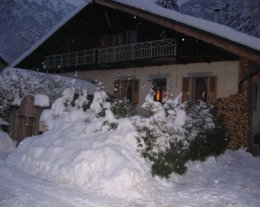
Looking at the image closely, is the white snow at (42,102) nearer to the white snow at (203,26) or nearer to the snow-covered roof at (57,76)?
the snow-covered roof at (57,76)

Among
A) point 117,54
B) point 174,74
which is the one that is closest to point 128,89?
point 117,54

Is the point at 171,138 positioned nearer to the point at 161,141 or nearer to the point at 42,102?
the point at 161,141

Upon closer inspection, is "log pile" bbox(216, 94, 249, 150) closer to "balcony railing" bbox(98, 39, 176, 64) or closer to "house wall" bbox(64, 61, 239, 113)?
"house wall" bbox(64, 61, 239, 113)

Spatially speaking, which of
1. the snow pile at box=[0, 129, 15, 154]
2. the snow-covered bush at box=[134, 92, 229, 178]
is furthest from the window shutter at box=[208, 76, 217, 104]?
the snow pile at box=[0, 129, 15, 154]

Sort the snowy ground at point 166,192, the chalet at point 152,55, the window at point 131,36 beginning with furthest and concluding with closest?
the window at point 131,36 → the chalet at point 152,55 → the snowy ground at point 166,192

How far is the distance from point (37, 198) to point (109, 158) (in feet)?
6.10

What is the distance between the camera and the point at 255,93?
689 inches

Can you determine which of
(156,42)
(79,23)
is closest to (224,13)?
(79,23)

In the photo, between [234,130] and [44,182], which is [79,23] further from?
[44,182]

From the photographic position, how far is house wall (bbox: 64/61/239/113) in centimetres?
1593

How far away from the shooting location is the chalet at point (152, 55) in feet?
50.9

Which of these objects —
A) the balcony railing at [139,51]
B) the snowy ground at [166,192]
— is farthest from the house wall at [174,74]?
the snowy ground at [166,192]

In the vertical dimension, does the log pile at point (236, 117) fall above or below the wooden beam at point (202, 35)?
below

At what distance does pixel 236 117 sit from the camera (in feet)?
48.9
